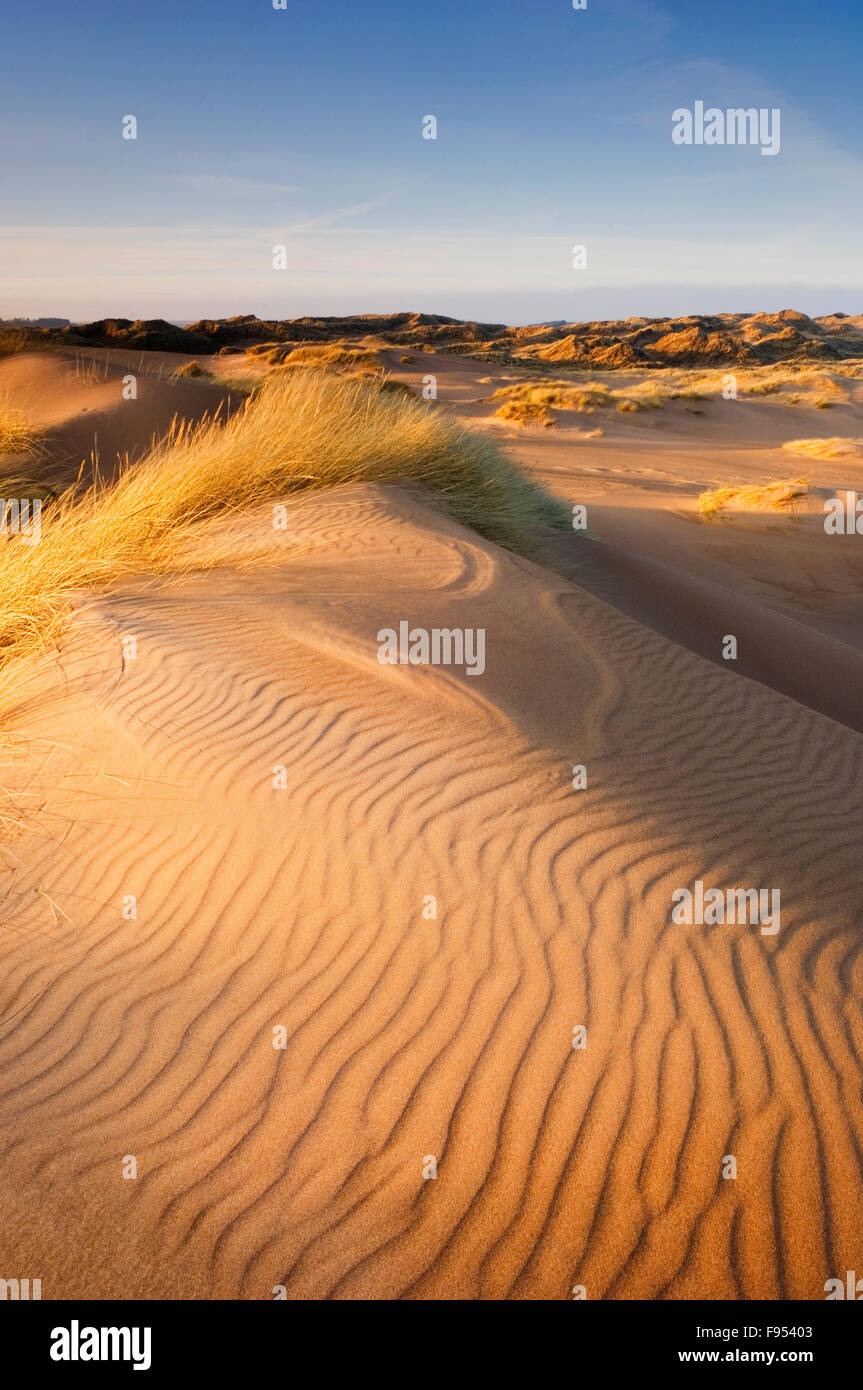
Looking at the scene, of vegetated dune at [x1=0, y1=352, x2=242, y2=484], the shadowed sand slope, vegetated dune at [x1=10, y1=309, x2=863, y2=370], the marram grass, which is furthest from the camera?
vegetated dune at [x1=10, y1=309, x2=863, y2=370]

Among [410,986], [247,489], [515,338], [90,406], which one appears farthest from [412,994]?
[515,338]

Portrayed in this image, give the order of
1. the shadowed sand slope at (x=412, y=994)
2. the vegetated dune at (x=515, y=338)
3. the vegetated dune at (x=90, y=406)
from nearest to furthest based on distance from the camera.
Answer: the shadowed sand slope at (x=412, y=994) → the vegetated dune at (x=90, y=406) → the vegetated dune at (x=515, y=338)

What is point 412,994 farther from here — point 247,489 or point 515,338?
point 515,338

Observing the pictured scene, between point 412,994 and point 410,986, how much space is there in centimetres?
3

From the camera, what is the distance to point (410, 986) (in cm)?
264

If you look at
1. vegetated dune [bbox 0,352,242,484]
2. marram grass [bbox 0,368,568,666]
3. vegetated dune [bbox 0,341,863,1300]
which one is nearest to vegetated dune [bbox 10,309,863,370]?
vegetated dune [bbox 0,352,242,484]

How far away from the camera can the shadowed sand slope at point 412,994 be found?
206cm

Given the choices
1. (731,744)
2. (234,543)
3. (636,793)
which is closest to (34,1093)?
(636,793)

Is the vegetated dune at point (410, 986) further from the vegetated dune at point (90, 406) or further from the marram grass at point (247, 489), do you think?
the vegetated dune at point (90, 406)

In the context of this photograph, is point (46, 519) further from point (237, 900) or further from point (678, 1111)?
point (678, 1111)

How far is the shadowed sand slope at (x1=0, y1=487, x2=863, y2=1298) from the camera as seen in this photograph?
2062mm

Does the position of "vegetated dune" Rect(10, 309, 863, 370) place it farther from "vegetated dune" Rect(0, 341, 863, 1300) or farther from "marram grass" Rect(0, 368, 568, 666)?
"vegetated dune" Rect(0, 341, 863, 1300)

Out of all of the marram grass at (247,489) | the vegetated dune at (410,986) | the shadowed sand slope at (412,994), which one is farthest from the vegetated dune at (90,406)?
the shadowed sand slope at (412,994)

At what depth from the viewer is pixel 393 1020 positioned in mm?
2531
